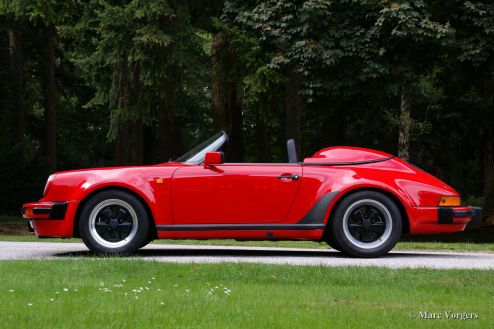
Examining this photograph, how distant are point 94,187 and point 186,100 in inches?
520

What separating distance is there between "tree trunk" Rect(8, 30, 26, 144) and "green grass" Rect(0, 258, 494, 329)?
905 inches

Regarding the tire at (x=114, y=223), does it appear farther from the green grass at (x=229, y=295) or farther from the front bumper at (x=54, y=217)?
the green grass at (x=229, y=295)

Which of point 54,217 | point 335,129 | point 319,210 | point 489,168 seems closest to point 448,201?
point 319,210

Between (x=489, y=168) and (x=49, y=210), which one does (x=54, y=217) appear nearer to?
(x=49, y=210)

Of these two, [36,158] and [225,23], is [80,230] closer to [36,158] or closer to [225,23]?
[225,23]

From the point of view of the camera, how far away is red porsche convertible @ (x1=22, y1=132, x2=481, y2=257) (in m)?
9.34

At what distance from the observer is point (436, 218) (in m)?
9.48

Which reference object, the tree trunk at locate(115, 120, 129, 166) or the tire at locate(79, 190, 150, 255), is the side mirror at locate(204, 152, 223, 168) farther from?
the tree trunk at locate(115, 120, 129, 166)

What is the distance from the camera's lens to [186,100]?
2236 centimetres

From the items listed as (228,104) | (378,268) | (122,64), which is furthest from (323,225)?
(228,104)

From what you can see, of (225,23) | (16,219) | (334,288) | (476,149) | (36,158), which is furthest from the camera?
(476,149)

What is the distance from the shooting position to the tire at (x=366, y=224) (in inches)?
368

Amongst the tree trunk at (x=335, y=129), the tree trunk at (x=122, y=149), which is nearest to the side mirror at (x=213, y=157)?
the tree trunk at (x=335, y=129)

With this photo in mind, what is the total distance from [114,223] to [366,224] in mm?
2787
